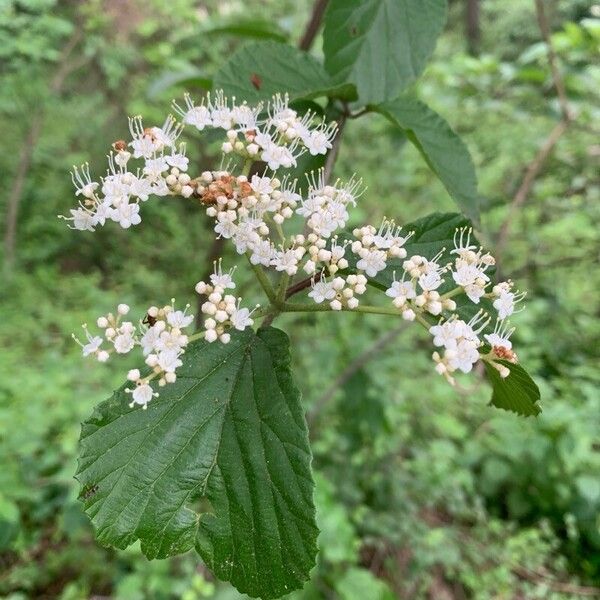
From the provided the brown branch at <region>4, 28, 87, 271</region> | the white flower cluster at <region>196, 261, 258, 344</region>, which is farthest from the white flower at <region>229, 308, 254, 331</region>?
the brown branch at <region>4, 28, 87, 271</region>

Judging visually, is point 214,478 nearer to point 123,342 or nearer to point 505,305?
point 123,342

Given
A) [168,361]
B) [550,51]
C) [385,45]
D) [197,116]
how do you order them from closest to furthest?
[168,361]
[197,116]
[385,45]
[550,51]

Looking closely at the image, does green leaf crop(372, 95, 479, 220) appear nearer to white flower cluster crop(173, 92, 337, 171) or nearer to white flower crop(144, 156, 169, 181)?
white flower cluster crop(173, 92, 337, 171)

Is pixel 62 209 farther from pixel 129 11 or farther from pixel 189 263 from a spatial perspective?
pixel 129 11

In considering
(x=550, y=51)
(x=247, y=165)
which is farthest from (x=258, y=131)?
(x=550, y=51)

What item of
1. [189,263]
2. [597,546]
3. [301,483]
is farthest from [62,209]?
[301,483]

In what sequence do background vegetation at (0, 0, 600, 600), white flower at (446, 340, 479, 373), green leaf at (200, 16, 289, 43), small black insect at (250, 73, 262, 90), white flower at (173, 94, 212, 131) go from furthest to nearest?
background vegetation at (0, 0, 600, 600), green leaf at (200, 16, 289, 43), small black insect at (250, 73, 262, 90), white flower at (173, 94, 212, 131), white flower at (446, 340, 479, 373)

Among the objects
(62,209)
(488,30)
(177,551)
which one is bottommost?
(62,209)
